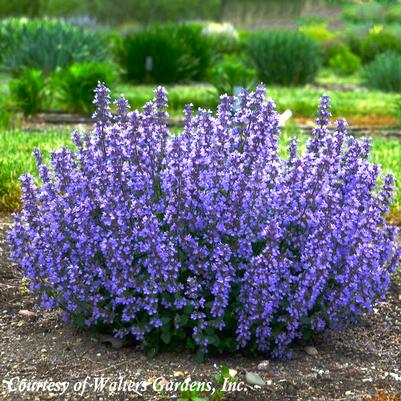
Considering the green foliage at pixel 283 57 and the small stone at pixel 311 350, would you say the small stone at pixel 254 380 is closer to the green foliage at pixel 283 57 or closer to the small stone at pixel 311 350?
the small stone at pixel 311 350

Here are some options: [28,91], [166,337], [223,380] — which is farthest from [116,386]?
[28,91]

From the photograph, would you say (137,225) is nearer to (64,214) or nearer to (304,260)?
(64,214)

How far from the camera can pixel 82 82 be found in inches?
400

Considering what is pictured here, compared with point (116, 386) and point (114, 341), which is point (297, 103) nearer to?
point (114, 341)

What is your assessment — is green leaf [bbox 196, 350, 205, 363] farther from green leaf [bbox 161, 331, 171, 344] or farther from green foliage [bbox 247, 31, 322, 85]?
A: green foliage [bbox 247, 31, 322, 85]

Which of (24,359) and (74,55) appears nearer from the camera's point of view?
(24,359)

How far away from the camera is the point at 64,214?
334 cm

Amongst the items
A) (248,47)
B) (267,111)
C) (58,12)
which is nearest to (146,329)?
(267,111)

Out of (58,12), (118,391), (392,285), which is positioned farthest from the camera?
(58,12)

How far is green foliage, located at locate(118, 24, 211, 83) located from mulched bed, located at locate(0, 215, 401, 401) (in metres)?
10.5

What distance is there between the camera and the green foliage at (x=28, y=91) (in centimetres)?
988

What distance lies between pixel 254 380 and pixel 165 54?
37.2 feet

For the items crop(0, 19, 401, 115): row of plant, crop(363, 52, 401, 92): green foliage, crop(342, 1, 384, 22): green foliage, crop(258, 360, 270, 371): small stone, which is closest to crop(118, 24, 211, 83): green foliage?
crop(0, 19, 401, 115): row of plant

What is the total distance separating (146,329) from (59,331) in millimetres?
626
